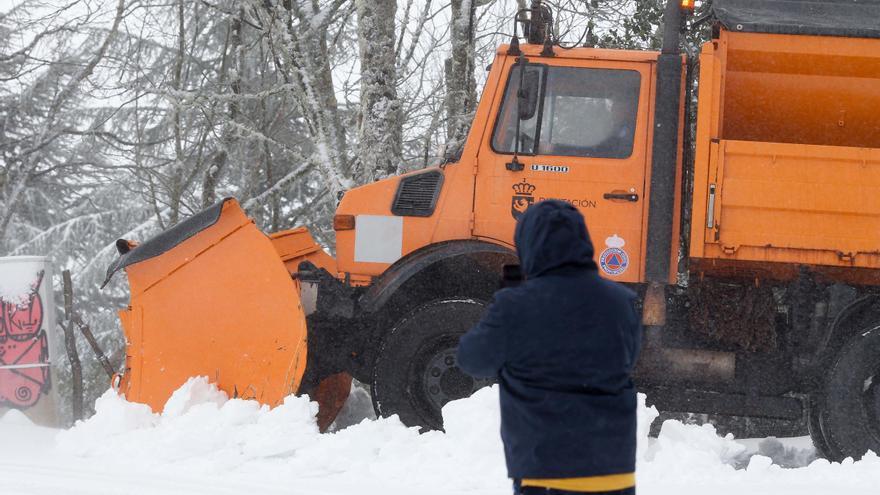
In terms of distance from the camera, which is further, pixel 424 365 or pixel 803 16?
pixel 424 365

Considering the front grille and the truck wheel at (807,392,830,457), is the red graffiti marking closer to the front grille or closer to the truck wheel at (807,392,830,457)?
the front grille

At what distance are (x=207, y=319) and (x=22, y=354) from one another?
1548 mm

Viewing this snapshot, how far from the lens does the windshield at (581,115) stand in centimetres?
575

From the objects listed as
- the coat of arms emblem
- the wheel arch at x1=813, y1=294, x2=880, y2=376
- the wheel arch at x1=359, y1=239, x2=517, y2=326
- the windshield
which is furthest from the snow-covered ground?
the windshield

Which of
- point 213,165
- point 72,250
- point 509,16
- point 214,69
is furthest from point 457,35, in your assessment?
point 72,250

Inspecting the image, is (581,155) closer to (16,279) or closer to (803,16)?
(803,16)

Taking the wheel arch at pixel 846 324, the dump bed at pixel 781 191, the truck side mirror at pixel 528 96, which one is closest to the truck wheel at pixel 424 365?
the truck side mirror at pixel 528 96

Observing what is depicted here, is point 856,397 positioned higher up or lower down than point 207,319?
lower down

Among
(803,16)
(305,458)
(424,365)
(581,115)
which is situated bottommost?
(305,458)

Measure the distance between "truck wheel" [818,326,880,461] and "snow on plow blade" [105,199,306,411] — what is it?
2.98m

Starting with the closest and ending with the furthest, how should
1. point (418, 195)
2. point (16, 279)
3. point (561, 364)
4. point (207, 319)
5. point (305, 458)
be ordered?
point (561, 364) → point (305, 458) → point (207, 319) → point (418, 195) → point (16, 279)

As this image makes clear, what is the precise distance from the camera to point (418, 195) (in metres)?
5.97

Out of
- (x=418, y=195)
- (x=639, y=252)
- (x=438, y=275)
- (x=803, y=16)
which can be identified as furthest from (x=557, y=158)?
(x=803, y=16)

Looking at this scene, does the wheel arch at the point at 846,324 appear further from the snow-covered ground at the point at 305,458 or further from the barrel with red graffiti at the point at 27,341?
the barrel with red graffiti at the point at 27,341
